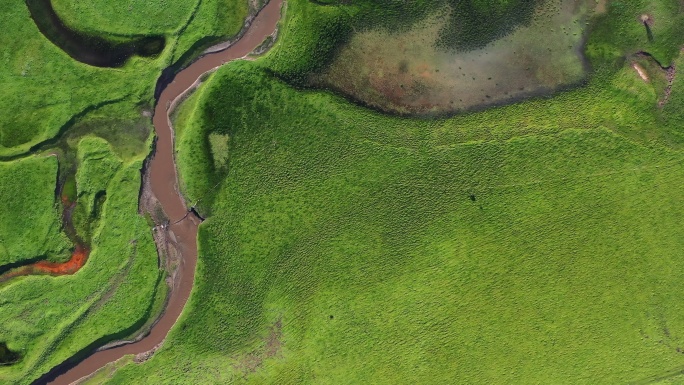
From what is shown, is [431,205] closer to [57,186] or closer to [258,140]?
[258,140]

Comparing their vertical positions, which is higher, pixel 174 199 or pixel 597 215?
pixel 174 199

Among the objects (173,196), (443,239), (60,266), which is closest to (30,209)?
(60,266)

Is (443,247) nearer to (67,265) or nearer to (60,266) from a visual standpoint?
(67,265)

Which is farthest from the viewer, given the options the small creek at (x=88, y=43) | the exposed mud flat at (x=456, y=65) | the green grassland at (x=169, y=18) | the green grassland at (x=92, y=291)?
the exposed mud flat at (x=456, y=65)

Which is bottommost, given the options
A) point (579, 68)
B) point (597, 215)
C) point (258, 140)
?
point (597, 215)

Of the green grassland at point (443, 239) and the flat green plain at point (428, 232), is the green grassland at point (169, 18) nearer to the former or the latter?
the flat green plain at point (428, 232)

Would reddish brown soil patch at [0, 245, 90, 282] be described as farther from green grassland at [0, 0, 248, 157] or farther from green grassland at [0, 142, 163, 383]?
green grassland at [0, 0, 248, 157]

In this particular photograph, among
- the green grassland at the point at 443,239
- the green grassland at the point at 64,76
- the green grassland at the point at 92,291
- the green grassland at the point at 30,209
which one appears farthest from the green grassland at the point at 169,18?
the green grassland at the point at 30,209

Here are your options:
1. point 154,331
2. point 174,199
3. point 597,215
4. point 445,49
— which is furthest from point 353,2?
point 154,331

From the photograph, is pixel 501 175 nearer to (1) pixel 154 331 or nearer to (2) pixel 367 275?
(2) pixel 367 275
